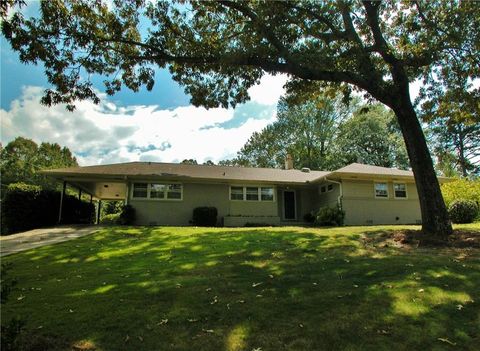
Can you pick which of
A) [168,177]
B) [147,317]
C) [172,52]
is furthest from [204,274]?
[168,177]

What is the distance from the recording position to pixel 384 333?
405cm

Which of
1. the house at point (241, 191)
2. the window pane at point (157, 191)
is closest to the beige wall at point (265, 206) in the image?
the house at point (241, 191)

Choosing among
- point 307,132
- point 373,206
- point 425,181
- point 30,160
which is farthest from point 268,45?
point 30,160

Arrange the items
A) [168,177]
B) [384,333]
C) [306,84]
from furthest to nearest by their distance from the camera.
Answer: [168,177]
[306,84]
[384,333]

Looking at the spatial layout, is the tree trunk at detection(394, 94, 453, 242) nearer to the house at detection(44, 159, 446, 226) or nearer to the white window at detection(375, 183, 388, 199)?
the house at detection(44, 159, 446, 226)

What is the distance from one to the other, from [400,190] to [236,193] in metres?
9.90

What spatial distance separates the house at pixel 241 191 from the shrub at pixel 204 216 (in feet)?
2.32

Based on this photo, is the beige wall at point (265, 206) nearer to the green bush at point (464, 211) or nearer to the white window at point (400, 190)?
the white window at point (400, 190)

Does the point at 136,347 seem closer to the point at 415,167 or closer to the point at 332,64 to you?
the point at 332,64

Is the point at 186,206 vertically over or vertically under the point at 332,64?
under

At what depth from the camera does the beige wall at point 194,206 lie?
19.2m

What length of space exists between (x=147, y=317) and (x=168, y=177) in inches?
592

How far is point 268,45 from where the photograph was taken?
10.4m

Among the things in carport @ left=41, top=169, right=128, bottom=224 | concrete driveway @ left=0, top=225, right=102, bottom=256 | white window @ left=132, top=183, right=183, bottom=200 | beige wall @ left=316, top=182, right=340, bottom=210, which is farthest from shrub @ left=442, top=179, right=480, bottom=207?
concrete driveway @ left=0, top=225, right=102, bottom=256
